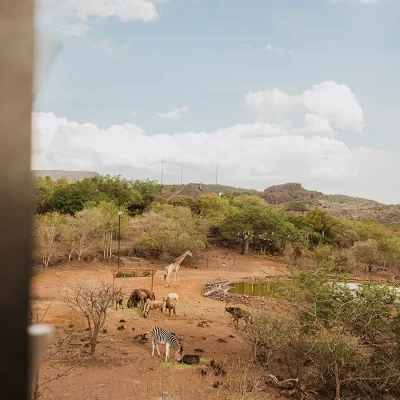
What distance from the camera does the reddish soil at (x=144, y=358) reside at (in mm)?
8805

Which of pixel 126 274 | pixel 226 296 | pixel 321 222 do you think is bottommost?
pixel 226 296

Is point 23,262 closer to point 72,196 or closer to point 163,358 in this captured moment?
point 163,358

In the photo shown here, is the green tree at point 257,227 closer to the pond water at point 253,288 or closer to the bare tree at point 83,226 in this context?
the pond water at point 253,288

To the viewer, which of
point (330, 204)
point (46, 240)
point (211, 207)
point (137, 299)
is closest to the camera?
point (137, 299)

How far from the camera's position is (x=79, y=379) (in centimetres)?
938

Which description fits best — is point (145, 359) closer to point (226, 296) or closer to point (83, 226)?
point (226, 296)

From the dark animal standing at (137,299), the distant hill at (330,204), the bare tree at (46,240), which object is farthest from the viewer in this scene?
the distant hill at (330,204)

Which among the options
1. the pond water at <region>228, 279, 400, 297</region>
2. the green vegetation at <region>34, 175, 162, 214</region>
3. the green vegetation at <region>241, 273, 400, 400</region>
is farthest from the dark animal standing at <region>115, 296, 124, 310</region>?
the green vegetation at <region>34, 175, 162, 214</region>

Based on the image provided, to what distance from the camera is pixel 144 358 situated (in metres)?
10.8

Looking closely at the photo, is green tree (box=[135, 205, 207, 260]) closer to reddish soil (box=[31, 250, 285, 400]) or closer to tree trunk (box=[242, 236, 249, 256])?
tree trunk (box=[242, 236, 249, 256])

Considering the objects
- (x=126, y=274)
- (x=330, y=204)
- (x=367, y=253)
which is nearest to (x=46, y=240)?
(x=126, y=274)

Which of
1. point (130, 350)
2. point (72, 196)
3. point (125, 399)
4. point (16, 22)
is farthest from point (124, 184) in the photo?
point (16, 22)

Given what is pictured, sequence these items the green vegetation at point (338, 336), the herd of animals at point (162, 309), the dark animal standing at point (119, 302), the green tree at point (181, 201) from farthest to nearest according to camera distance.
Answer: the green tree at point (181, 201) → the dark animal standing at point (119, 302) → the herd of animals at point (162, 309) → the green vegetation at point (338, 336)

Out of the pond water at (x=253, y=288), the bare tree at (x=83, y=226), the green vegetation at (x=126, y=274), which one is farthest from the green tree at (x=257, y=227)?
the green vegetation at (x=126, y=274)
